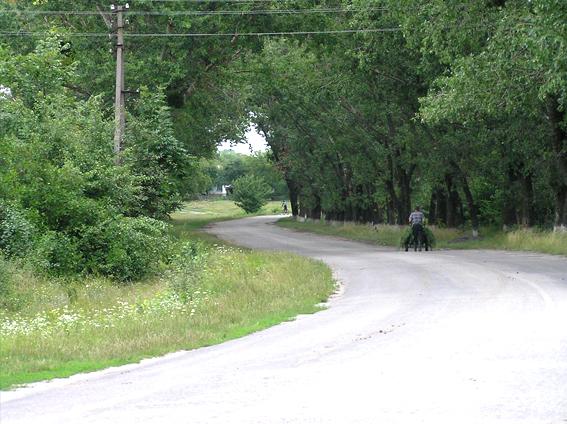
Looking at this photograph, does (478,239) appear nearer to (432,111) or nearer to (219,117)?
(432,111)

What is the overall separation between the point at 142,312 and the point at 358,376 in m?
7.20

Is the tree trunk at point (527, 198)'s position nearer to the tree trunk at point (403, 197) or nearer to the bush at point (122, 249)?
the tree trunk at point (403, 197)

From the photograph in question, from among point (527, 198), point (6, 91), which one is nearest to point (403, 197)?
point (527, 198)

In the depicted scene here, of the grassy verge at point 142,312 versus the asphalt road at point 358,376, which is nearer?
the asphalt road at point 358,376

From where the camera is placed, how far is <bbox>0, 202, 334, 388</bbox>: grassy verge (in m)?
11.5

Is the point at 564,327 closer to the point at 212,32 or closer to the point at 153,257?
the point at 153,257

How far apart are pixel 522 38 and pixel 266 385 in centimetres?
1601

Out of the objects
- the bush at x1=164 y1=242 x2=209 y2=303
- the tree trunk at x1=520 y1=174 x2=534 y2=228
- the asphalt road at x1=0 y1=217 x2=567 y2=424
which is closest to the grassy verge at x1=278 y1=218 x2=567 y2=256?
the tree trunk at x1=520 y1=174 x2=534 y2=228

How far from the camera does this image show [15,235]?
74.1ft

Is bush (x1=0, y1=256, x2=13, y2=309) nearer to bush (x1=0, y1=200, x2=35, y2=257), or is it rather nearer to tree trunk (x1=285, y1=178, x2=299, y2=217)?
bush (x1=0, y1=200, x2=35, y2=257)

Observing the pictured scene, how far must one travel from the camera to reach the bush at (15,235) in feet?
73.6

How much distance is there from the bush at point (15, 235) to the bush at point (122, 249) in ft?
7.74

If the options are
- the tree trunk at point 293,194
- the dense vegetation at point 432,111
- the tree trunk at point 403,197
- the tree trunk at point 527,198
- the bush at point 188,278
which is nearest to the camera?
A: the bush at point 188,278

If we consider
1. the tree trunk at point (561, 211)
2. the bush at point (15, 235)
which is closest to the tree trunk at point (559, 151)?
the tree trunk at point (561, 211)
